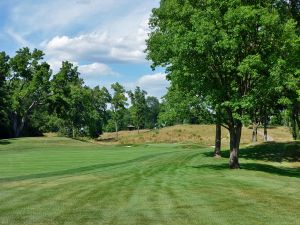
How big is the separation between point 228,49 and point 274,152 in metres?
20.7

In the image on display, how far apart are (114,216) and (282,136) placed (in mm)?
100935

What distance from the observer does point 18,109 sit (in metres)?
93.8

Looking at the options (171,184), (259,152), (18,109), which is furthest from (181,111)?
(18,109)

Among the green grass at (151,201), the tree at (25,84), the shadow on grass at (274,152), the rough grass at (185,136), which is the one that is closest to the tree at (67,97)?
the tree at (25,84)

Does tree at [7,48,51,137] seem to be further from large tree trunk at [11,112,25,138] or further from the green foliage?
the green foliage

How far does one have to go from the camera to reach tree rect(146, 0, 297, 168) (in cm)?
2883

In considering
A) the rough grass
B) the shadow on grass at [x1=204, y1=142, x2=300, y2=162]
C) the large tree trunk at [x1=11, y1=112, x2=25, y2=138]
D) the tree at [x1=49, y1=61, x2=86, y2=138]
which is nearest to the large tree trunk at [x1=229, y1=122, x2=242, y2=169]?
the shadow on grass at [x1=204, y1=142, x2=300, y2=162]

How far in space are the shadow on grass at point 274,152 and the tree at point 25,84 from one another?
172 ft

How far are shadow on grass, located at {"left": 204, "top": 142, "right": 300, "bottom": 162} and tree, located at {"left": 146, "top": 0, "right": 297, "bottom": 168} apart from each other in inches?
513

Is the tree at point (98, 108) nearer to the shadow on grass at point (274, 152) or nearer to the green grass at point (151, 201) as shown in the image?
the shadow on grass at point (274, 152)

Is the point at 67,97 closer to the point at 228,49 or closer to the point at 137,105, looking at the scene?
the point at 137,105

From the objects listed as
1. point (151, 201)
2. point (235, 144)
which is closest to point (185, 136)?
point (235, 144)

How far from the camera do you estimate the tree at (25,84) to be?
299ft

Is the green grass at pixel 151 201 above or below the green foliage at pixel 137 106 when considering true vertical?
below
